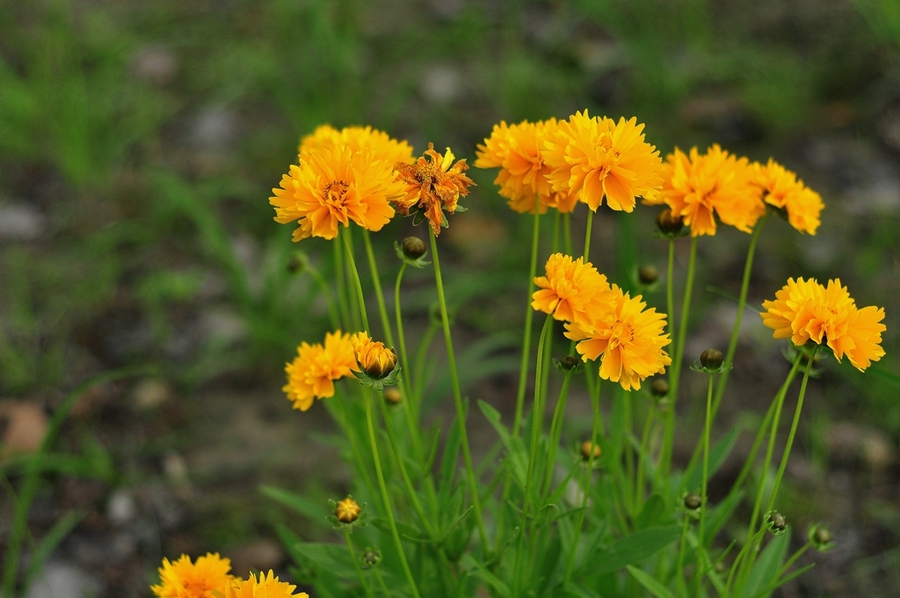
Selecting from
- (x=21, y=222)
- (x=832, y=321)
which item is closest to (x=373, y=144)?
(x=832, y=321)

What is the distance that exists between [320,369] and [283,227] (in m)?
1.54

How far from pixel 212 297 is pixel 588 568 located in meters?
1.84

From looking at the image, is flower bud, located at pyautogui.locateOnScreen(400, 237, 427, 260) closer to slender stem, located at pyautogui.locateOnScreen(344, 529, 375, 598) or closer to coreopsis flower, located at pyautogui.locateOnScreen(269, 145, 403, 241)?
coreopsis flower, located at pyautogui.locateOnScreen(269, 145, 403, 241)

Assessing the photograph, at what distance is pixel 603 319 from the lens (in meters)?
1.04

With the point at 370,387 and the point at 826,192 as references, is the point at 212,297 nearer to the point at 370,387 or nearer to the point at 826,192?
the point at 370,387

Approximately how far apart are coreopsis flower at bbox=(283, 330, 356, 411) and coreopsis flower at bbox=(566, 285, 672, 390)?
1.22 ft

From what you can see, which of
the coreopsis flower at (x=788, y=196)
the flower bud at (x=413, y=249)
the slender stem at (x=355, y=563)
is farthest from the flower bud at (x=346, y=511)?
the coreopsis flower at (x=788, y=196)

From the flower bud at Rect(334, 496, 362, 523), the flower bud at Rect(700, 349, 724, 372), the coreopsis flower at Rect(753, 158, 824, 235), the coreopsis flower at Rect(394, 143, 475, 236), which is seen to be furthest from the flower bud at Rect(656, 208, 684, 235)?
the flower bud at Rect(334, 496, 362, 523)

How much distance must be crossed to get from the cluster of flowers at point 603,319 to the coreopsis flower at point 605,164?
95 mm

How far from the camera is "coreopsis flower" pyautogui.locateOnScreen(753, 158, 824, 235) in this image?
1.29m

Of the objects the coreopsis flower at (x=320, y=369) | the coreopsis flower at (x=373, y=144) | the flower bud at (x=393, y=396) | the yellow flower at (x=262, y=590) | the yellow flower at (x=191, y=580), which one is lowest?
the yellow flower at (x=262, y=590)

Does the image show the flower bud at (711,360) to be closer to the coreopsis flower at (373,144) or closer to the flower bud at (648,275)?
the flower bud at (648,275)

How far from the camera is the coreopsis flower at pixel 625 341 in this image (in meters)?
1.04

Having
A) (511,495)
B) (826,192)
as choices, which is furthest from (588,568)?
(826,192)
